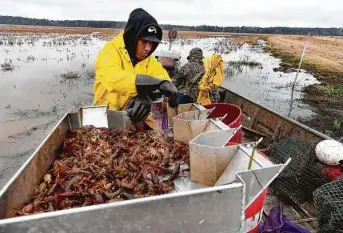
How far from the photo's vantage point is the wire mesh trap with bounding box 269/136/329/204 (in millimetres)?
4949

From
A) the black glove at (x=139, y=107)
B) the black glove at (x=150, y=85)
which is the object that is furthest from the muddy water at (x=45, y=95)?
the black glove at (x=150, y=85)

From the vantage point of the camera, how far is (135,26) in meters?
3.75

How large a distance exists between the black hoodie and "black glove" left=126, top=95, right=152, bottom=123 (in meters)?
0.83

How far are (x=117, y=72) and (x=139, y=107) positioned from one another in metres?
→ 0.49

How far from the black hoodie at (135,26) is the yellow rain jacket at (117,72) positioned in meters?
0.10

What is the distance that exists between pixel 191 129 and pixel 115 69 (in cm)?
119

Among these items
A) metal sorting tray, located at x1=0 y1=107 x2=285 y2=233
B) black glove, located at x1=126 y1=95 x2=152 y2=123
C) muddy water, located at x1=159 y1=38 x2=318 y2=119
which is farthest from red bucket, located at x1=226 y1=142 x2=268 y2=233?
muddy water, located at x1=159 y1=38 x2=318 y2=119

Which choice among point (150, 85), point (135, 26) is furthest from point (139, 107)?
point (135, 26)

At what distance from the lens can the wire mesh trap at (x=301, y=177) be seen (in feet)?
16.2

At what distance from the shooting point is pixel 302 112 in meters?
13.0

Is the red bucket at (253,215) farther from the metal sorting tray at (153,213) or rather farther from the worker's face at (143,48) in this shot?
the worker's face at (143,48)

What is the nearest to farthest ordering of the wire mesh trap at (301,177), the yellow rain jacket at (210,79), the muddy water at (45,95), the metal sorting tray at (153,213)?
the metal sorting tray at (153,213)
the wire mesh trap at (301,177)
the yellow rain jacket at (210,79)
the muddy water at (45,95)

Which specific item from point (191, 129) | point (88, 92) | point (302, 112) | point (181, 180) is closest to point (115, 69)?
point (191, 129)

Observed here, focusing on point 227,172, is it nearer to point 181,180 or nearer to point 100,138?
point 181,180
